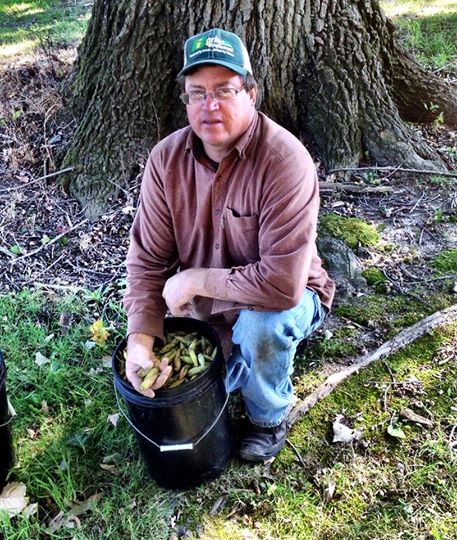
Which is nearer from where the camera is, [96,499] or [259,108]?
[96,499]

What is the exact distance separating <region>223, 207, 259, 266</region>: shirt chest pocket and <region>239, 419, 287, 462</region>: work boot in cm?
76

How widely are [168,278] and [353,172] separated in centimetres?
205

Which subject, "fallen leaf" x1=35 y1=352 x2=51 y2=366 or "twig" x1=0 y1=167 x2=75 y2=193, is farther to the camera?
"twig" x1=0 y1=167 x2=75 y2=193

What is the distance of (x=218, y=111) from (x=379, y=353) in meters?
1.50

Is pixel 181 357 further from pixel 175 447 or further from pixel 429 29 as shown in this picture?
pixel 429 29

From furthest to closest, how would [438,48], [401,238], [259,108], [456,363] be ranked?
[438,48] → [259,108] → [401,238] → [456,363]

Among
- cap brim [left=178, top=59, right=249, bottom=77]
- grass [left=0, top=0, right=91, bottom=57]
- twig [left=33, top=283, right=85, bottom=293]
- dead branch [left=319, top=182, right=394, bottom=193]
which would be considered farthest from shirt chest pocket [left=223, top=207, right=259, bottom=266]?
grass [left=0, top=0, right=91, bottom=57]

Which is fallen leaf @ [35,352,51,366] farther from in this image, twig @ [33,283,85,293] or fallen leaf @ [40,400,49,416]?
twig @ [33,283,85,293]

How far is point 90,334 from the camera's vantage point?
325 cm

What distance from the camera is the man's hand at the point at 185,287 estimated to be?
2301 millimetres

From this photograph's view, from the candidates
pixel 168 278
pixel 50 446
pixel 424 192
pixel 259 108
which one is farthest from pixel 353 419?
pixel 259 108

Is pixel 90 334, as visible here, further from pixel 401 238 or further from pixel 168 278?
pixel 401 238

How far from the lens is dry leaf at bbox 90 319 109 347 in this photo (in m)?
3.14

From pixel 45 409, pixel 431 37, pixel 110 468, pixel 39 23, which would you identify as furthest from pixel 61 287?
pixel 39 23
